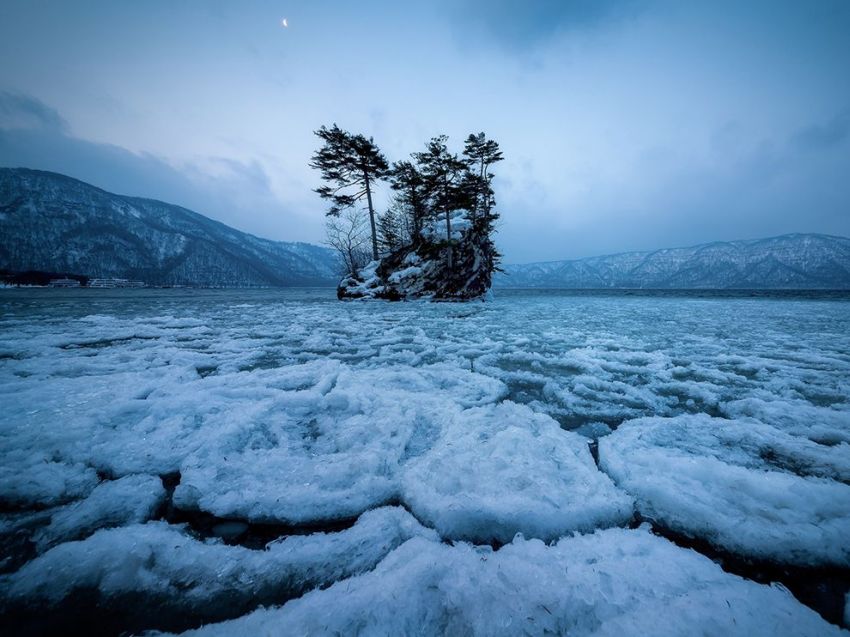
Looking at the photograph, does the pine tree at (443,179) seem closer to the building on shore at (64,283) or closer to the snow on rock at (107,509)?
the snow on rock at (107,509)

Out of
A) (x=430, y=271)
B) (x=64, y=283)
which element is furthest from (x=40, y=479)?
(x=64, y=283)

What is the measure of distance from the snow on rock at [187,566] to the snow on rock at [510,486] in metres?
0.21

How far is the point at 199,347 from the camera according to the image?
5629mm

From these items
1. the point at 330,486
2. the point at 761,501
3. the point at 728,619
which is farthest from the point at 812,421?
the point at 330,486

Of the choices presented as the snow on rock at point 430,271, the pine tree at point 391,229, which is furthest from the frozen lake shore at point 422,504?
the pine tree at point 391,229

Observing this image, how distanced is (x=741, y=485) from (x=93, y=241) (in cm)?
19376

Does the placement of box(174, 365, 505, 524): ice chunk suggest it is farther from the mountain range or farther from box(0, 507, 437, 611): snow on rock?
the mountain range

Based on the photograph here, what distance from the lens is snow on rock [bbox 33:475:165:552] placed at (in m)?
1.48

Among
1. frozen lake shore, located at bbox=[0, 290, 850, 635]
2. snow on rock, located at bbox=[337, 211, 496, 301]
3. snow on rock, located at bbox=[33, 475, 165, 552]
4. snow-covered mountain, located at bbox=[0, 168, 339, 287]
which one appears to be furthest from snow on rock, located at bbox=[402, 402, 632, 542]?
snow-covered mountain, located at bbox=[0, 168, 339, 287]

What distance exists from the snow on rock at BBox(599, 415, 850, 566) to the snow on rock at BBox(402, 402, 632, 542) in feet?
0.71

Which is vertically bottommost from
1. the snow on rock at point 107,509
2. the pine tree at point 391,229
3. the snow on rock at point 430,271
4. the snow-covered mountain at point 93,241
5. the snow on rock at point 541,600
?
the snow on rock at point 541,600

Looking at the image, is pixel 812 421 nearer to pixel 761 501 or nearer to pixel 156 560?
pixel 761 501

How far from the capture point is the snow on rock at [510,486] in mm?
1596

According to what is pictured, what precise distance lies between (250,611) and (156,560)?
0.56 metres
